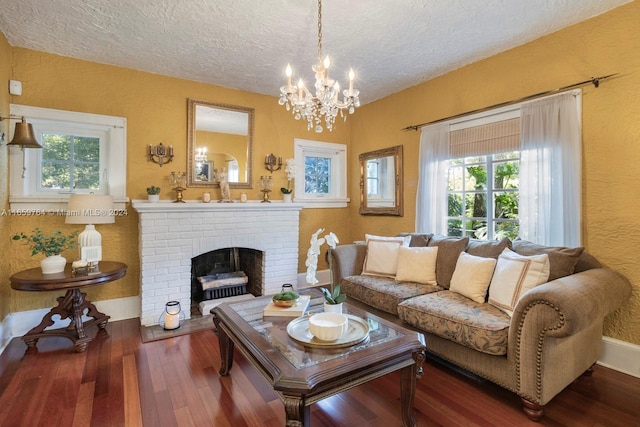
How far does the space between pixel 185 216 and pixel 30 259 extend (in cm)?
141

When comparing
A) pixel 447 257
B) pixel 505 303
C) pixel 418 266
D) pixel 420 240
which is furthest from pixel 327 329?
pixel 420 240

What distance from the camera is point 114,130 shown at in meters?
3.21

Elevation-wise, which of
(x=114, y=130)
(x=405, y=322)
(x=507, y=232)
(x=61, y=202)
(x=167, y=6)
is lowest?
(x=405, y=322)

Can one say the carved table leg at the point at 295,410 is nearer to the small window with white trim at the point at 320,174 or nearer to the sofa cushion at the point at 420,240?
the sofa cushion at the point at 420,240

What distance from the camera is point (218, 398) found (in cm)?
192

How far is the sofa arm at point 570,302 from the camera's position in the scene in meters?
1.60

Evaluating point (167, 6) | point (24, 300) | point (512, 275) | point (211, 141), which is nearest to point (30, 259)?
point (24, 300)

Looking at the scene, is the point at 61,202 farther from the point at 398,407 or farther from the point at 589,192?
the point at 589,192

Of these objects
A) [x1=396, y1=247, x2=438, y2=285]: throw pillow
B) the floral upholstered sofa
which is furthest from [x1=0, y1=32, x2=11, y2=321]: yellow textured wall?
[x1=396, y1=247, x2=438, y2=285]: throw pillow

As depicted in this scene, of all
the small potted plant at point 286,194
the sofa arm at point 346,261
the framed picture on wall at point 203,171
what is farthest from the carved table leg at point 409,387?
the framed picture on wall at point 203,171

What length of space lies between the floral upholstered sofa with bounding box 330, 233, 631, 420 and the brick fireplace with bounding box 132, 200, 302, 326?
110 cm

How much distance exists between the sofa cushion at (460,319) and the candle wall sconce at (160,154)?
291 centimetres

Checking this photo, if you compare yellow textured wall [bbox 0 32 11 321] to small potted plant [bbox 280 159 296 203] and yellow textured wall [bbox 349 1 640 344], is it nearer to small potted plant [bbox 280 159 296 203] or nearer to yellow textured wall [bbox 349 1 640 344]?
small potted plant [bbox 280 159 296 203]

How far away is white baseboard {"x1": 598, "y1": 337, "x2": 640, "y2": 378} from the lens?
7.12 ft
